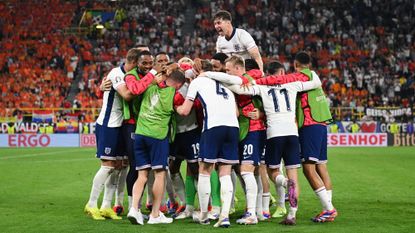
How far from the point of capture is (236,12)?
46844mm

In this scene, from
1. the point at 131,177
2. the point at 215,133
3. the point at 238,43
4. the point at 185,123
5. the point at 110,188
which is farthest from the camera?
the point at 238,43

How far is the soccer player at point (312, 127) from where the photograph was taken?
1060 cm

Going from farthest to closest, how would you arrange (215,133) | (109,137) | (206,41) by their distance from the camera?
(206,41), (109,137), (215,133)

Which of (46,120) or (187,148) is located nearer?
Answer: (187,148)

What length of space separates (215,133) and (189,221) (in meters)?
1.57

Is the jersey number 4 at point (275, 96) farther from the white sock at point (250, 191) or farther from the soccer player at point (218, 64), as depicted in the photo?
the white sock at point (250, 191)

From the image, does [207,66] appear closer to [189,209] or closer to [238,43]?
[238,43]

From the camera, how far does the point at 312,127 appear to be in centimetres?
1070

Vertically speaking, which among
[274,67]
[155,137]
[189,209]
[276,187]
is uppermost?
[274,67]

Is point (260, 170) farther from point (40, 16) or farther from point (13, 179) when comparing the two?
point (40, 16)

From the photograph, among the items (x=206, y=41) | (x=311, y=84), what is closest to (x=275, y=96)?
(x=311, y=84)

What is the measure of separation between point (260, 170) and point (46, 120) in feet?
86.3

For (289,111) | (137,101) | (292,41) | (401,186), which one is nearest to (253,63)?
(289,111)

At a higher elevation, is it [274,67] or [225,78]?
[274,67]
